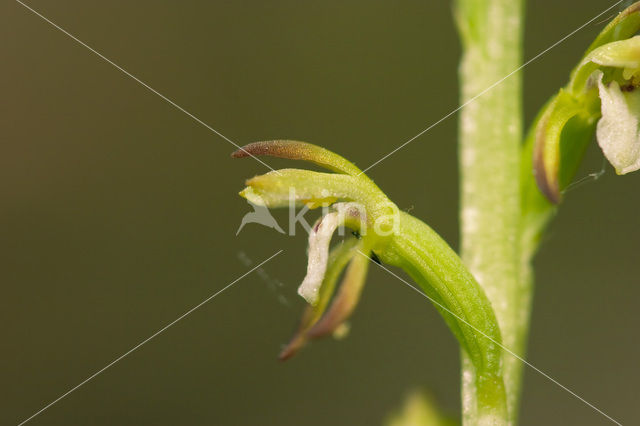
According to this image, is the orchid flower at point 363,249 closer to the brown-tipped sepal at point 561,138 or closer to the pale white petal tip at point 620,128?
the brown-tipped sepal at point 561,138

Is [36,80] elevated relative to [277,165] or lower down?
elevated

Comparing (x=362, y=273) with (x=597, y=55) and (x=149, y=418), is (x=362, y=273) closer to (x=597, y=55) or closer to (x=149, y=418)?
(x=597, y=55)

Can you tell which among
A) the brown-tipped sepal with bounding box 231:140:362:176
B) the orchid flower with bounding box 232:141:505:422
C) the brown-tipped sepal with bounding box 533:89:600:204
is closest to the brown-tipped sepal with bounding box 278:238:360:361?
the orchid flower with bounding box 232:141:505:422

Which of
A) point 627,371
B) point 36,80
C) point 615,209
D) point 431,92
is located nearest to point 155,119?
point 36,80

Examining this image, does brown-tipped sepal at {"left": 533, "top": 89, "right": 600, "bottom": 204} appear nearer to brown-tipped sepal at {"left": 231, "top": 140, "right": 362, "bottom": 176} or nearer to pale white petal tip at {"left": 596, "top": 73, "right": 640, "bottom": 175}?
pale white petal tip at {"left": 596, "top": 73, "right": 640, "bottom": 175}

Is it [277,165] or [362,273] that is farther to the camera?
[277,165]

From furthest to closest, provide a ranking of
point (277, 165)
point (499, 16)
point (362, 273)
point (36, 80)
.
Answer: point (36, 80) → point (277, 165) → point (499, 16) → point (362, 273)
